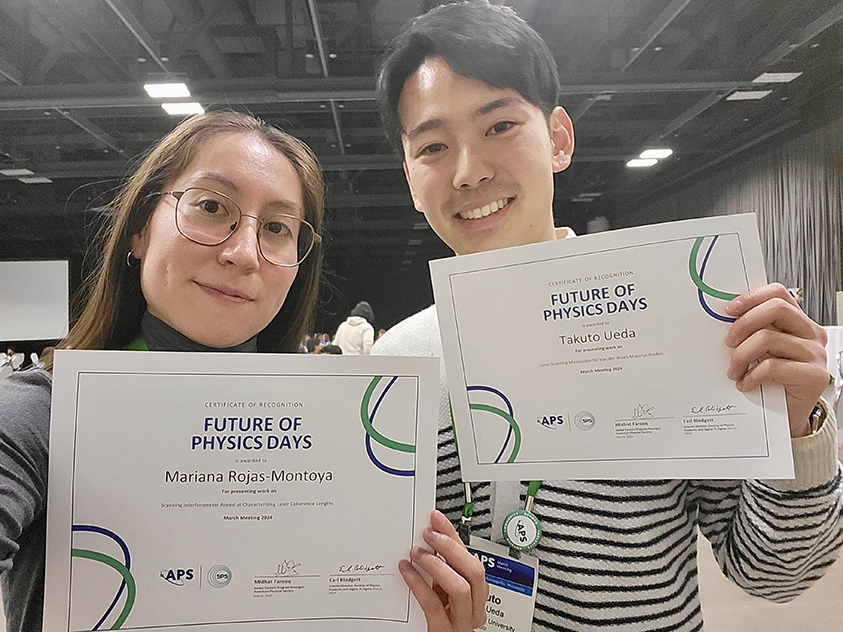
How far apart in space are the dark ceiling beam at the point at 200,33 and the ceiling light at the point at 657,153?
185 inches

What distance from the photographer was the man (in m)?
0.89

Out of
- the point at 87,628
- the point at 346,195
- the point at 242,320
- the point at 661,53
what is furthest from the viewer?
the point at 346,195

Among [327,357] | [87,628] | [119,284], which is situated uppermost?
[119,284]

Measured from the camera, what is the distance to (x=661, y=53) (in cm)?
541

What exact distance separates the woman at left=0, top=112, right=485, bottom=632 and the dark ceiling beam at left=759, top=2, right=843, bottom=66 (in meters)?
5.30

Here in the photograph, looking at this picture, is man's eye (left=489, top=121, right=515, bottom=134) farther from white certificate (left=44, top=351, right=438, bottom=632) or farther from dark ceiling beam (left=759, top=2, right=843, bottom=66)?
dark ceiling beam (left=759, top=2, right=843, bottom=66)

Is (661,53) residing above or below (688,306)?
above

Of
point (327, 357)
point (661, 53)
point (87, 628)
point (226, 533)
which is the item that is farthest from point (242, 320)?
point (661, 53)

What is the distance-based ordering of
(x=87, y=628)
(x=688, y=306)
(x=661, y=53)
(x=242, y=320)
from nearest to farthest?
(x=87, y=628) < (x=688, y=306) < (x=242, y=320) < (x=661, y=53)

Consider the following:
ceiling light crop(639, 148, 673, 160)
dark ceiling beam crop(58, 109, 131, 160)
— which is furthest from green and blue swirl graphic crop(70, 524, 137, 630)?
ceiling light crop(639, 148, 673, 160)

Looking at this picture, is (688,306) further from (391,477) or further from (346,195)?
(346,195)

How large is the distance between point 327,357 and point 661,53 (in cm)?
553

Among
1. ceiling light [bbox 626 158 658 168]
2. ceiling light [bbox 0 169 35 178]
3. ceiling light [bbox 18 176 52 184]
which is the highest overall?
ceiling light [bbox 0 169 35 178]

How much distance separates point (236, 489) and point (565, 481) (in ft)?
1.67
